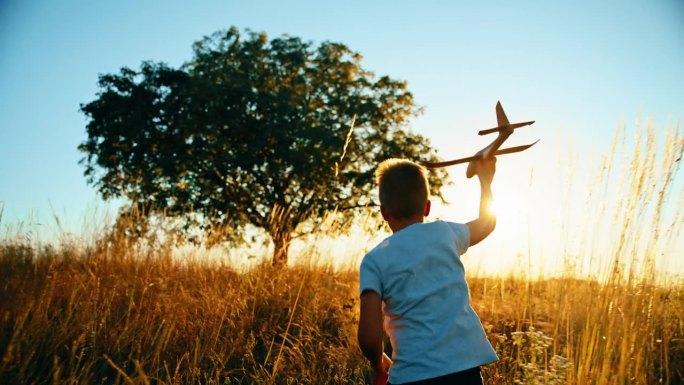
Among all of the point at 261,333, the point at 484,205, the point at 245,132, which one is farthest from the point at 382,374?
the point at 245,132

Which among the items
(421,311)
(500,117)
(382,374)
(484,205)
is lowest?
(382,374)

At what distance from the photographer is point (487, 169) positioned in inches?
74.8

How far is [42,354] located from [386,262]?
93.7 inches

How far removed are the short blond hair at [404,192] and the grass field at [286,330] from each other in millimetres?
1055

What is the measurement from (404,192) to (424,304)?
0.42m

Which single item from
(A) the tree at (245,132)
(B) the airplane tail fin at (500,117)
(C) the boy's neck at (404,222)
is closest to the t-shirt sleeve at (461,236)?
(C) the boy's neck at (404,222)

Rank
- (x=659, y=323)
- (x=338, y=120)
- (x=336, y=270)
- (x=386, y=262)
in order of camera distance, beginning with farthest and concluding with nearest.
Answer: (x=338, y=120), (x=336, y=270), (x=659, y=323), (x=386, y=262)

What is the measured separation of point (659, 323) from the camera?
3.60 metres

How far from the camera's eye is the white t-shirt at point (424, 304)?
155cm

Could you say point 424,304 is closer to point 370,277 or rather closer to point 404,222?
point 370,277

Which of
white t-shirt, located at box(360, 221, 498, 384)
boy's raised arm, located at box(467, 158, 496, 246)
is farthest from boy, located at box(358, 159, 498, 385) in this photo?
boy's raised arm, located at box(467, 158, 496, 246)

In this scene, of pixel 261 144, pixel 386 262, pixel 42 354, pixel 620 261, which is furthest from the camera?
pixel 261 144

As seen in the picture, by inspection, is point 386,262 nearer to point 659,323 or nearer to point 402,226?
point 402,226

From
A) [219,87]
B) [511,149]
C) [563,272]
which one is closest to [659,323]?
[563,272]
